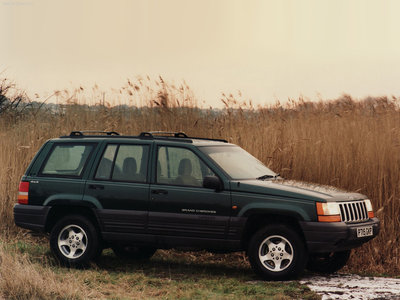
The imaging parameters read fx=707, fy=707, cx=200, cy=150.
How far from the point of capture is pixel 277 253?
8.98 m

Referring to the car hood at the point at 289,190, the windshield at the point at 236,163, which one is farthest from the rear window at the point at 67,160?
the car hood at the point at 289,190

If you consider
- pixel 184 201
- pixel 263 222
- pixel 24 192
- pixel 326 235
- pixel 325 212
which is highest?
pixel 24 192

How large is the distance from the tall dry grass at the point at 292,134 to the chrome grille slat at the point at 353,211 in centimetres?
145

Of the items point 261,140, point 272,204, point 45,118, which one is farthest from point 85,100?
point 272,204

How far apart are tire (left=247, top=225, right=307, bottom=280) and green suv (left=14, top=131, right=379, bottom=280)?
0.01m

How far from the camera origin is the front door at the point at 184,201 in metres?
9.23

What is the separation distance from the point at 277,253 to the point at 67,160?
11.0 feet

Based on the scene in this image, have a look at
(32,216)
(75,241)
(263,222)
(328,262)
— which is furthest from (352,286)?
(32,216)

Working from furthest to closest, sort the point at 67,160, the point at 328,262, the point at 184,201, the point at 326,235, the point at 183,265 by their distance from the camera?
the point at 183,265, the point at 67,160, the point at 328,262, the point at 184,201, the point at 326,235

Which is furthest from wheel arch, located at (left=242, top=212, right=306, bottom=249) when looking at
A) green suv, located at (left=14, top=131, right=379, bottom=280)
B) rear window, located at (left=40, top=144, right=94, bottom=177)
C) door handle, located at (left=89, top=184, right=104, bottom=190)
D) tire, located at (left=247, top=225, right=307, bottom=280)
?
rear window, located at (left=40, top=144, right=94, bottom=177)

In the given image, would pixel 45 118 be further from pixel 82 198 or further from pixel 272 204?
pixel 272 204

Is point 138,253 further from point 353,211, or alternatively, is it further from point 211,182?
point 353,211

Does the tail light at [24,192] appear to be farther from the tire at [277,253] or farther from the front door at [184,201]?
the tire at [277,253]

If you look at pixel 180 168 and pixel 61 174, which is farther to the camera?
pixel 61 174
